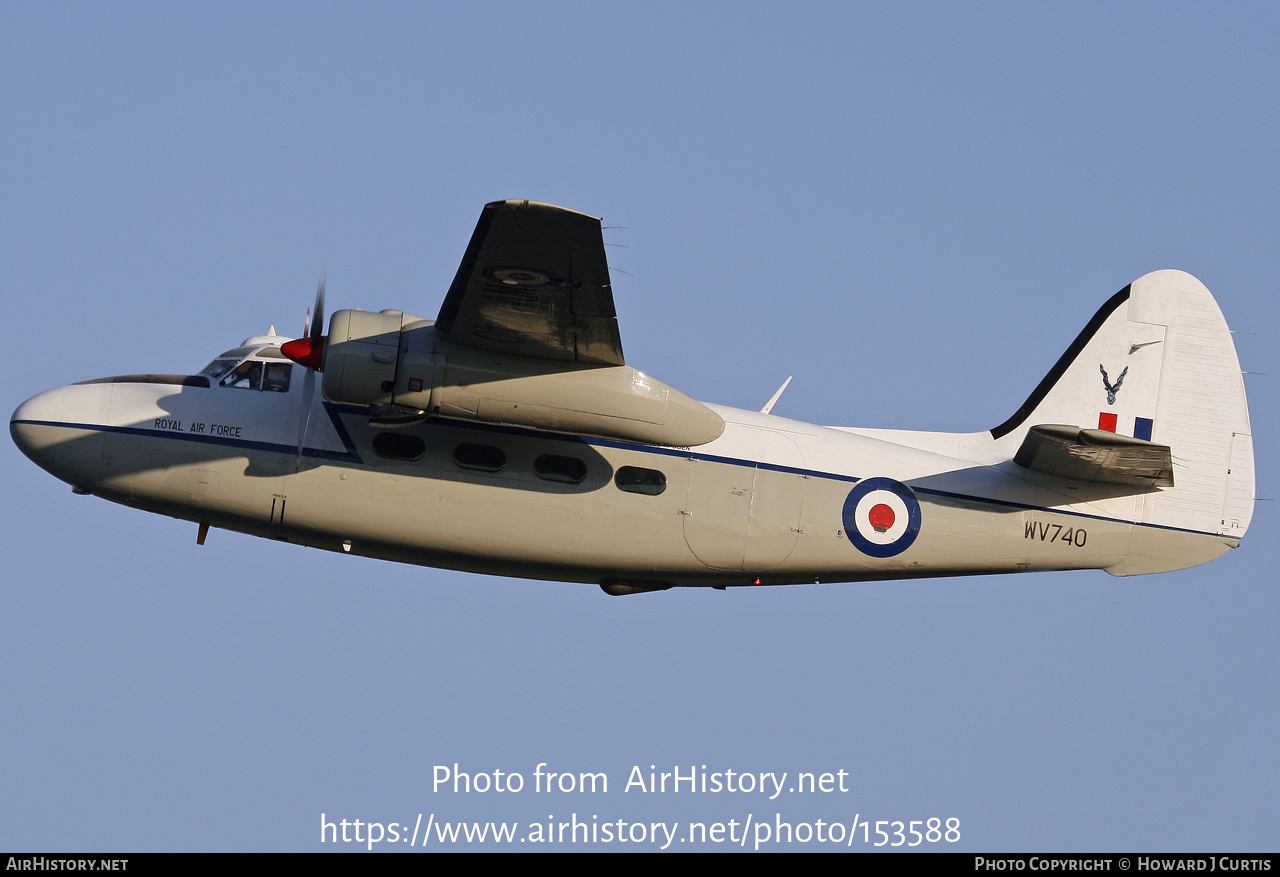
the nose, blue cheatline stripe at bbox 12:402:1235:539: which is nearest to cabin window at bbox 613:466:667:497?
blue cheatline stripe at bbox 12:402:1235:539

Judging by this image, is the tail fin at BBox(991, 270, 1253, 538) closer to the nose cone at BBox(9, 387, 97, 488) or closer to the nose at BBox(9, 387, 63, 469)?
the nose cone at BBox(9, 387, 97, 488)

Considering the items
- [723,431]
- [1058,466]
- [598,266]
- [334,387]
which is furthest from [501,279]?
[1058,466]

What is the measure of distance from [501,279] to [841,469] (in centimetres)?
440

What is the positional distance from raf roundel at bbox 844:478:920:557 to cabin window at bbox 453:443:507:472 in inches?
141

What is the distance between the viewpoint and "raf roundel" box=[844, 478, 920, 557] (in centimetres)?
1349

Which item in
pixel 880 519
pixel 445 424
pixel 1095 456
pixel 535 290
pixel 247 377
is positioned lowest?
pixel 880 519

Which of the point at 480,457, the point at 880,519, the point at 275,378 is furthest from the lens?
the point at 880,519

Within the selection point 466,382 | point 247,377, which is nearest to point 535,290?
point 466,382

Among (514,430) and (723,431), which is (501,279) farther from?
(723,431)

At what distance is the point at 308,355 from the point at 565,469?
2.69 metres

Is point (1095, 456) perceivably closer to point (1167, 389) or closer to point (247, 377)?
point (1167, 389)

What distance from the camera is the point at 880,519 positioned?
13.5 m

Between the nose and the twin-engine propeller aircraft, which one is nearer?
the twin-engine propeller aircraft

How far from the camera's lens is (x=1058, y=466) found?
→ 13555mm
